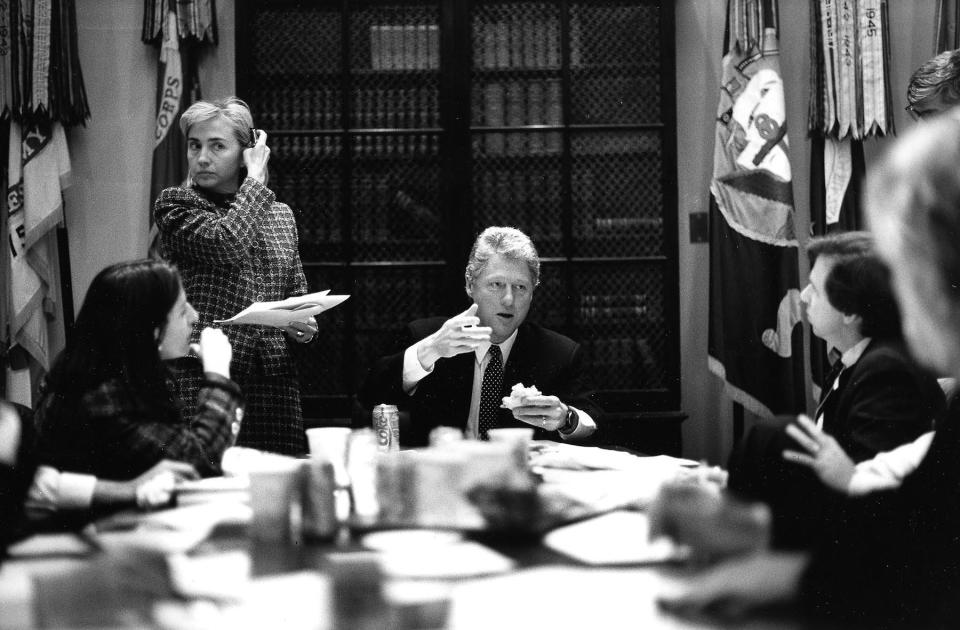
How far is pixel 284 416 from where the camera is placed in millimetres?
2865

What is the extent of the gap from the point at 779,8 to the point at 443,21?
4.78ft

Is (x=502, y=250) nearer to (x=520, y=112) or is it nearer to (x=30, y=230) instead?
(x=520, y=112)

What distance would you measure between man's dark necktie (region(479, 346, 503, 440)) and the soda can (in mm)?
463

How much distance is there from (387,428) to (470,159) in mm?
2109

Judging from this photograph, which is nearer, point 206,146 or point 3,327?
point 206,146

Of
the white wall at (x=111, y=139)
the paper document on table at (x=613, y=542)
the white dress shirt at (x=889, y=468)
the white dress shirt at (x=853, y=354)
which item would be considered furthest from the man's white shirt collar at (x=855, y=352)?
the white wall at (x=111, y=139)

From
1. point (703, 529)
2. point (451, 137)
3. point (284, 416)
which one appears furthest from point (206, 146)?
point (703, 529)

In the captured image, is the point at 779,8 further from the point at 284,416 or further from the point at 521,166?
the point at 284,416

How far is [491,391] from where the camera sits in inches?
111

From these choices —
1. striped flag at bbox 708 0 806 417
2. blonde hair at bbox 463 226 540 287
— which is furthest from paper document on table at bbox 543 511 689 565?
striped flag at bbox 708 0 806 417

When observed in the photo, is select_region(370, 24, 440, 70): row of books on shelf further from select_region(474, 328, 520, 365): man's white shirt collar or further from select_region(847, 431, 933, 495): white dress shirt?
select_region(847, 431, 933, 495): white dress shirt

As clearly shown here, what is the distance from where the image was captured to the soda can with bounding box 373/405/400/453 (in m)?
2.29

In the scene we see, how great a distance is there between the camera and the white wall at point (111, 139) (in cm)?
436

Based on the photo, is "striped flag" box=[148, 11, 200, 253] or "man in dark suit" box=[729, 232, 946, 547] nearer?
"man in dark suit" box=[729, 232, 946, 547]
